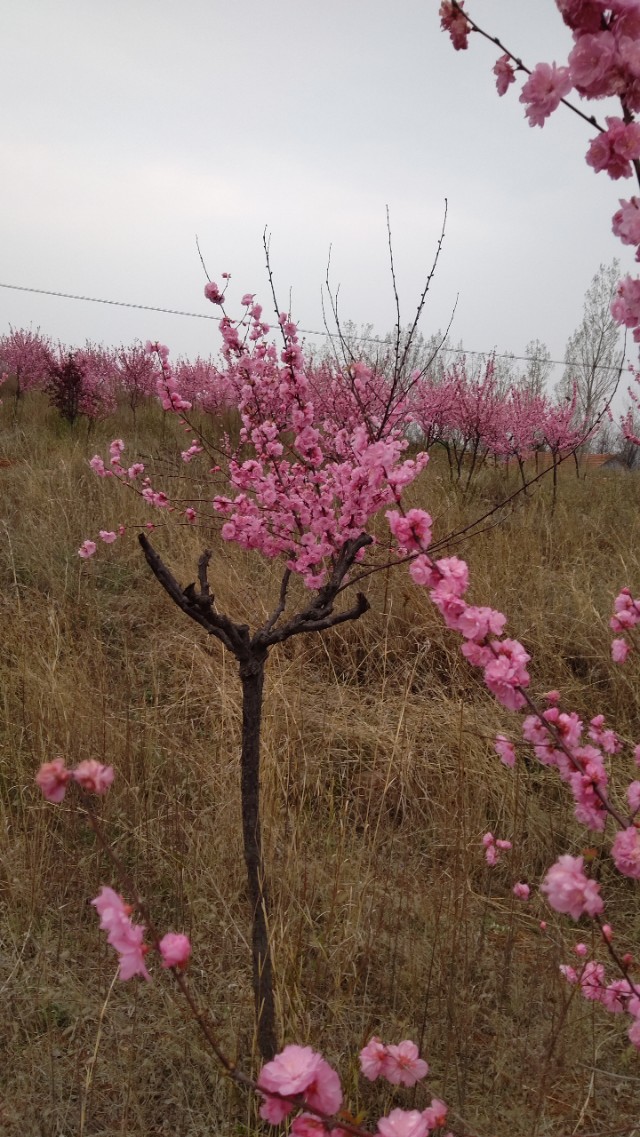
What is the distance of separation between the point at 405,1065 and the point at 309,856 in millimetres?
1245

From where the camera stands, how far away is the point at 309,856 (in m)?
2.41

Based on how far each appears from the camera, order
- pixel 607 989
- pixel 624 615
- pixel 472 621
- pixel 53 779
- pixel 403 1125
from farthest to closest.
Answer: pixel 624 615 → pixel 607 989 → pixel 472 621 → pixel 403 1125 → pixel 53 779

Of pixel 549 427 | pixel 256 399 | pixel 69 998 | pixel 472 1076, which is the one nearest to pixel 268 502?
pixel 256 399

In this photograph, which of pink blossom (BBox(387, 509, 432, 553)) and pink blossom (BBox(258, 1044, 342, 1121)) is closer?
pink blossom (BBox(258, 1044, 342, 1121))

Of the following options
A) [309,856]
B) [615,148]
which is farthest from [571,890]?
[309,856]

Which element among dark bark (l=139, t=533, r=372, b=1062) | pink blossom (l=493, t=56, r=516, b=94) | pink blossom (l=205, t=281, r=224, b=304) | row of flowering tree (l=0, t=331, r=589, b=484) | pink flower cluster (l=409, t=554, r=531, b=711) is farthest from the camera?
row of flowering tree (l=0, t=331, r=589, b=484)

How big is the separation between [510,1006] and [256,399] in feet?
8.21

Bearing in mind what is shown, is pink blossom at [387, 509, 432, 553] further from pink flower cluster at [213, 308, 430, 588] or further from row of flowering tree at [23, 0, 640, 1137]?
pink flower cluster at [213, 308, 430, 588]

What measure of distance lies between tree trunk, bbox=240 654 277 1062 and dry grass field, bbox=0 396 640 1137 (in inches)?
3.1

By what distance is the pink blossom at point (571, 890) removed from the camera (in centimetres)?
97

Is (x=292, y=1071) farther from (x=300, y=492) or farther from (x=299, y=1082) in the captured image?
(x=300, y=492)

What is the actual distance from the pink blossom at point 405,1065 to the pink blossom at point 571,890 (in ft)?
1.35

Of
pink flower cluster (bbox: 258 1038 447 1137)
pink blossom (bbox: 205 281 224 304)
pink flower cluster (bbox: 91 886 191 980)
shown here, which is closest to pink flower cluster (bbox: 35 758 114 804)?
pink flower cluster (bbox: 91 886 191 980)

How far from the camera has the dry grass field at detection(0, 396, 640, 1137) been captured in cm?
173
